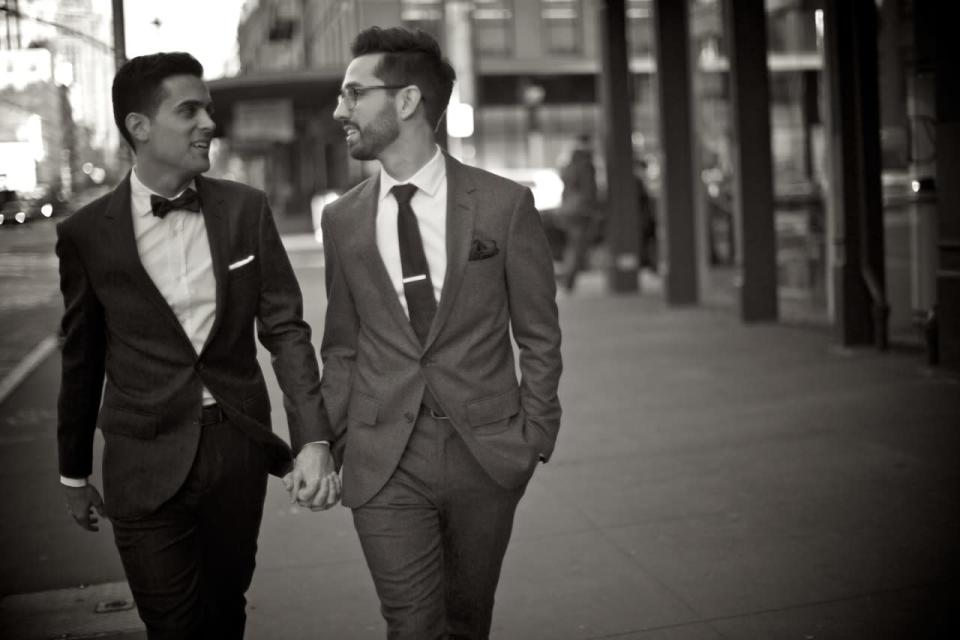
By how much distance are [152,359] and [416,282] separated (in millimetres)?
708

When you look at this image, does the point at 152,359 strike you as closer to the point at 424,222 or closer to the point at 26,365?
the point at 424,222

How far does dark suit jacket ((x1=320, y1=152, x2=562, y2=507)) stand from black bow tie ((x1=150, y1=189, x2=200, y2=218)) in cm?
37

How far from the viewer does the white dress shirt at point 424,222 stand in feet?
11.2

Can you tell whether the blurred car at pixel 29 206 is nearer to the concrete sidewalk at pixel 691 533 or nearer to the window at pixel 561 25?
the window at pixel 561 25

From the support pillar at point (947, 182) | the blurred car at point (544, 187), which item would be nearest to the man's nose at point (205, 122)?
the support pillar at point (947, 182)

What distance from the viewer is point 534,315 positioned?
11.3 ft

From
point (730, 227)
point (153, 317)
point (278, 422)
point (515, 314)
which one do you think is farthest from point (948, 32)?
point (730, 227)

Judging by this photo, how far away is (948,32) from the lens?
8969 mm

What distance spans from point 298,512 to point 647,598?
2.27 meters

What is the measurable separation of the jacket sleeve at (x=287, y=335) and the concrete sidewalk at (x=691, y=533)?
1.58m

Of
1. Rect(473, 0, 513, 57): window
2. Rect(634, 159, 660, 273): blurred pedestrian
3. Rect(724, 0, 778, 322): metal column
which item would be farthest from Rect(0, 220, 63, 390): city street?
Rect(473, 0, 513, 57): window

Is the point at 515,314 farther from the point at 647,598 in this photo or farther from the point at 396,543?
the point at 647,598

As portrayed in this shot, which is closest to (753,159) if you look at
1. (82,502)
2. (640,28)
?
(82,502)

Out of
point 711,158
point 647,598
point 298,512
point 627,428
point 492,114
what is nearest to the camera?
point 647,598
